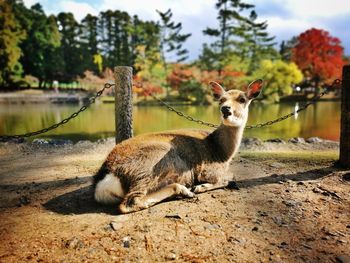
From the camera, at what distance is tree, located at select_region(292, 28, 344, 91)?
147 ft

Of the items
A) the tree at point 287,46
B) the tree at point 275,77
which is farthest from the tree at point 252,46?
the tree at point 287,46

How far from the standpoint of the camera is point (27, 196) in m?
4.68

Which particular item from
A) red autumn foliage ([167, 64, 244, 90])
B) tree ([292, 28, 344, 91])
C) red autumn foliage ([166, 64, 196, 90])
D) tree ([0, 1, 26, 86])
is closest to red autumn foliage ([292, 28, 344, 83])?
tree ([292, 28, 344, 91])

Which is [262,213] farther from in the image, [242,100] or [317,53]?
[317,53]

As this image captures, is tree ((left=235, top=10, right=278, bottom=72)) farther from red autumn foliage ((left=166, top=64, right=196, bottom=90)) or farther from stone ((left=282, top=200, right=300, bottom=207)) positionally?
stone ((left=282, top=200, right=300, bottom=207))

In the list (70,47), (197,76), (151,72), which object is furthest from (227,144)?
(70,47)

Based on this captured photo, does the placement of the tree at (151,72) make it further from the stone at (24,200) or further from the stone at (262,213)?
the stone at (262,213)

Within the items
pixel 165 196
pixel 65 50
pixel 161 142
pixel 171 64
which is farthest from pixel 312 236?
pixel 65 50

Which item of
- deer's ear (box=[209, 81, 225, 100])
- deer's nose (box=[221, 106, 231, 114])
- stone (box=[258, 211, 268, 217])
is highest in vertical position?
deer's ear (box=[209, 81, 225, 100])

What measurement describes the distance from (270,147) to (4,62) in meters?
34.7

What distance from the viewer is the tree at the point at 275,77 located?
35.1m

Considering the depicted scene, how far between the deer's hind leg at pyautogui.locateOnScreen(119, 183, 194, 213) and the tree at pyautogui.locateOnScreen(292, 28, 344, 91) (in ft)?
148

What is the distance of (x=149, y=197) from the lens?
421 cm

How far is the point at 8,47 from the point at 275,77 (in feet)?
94.0
